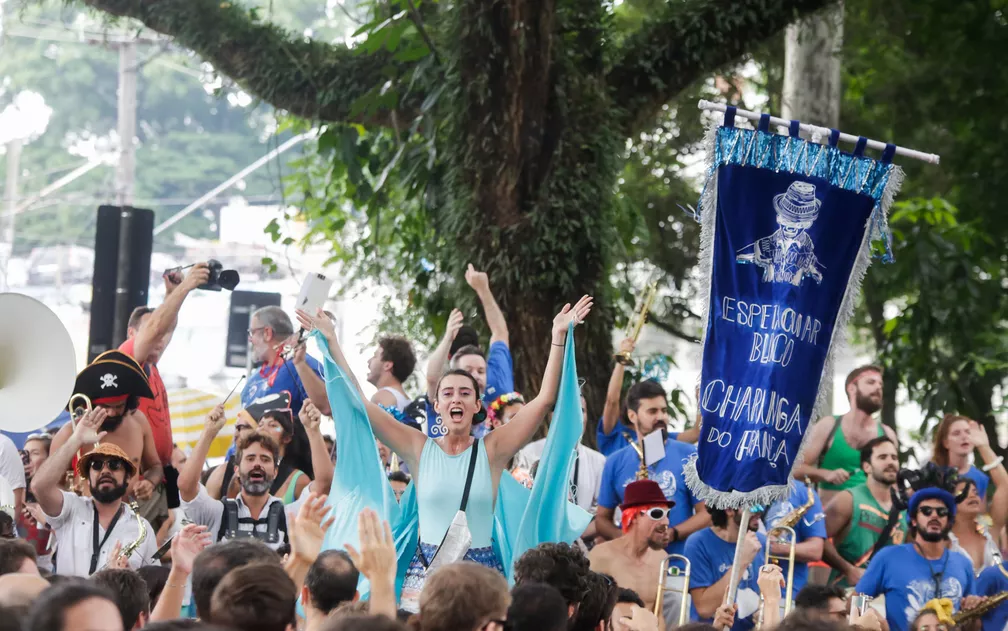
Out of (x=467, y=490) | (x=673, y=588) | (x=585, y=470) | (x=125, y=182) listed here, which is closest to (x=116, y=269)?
(x=585, y=470)

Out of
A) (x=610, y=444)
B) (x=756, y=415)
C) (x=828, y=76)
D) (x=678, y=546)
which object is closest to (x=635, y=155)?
(x=828, y=76)

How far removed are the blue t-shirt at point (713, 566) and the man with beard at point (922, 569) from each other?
2.51ft

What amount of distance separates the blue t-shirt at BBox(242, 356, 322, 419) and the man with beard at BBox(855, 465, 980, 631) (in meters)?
3.54

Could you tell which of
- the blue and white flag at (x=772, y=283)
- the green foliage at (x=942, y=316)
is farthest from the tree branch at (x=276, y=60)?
the green foliage at (x=942, y=316)

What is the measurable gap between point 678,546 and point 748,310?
1815 mm

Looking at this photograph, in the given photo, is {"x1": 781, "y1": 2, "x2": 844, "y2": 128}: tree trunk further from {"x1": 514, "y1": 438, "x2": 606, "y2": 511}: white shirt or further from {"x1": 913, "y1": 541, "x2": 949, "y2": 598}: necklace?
{"x1": 913, "y1": 541, "x2": 949, "y2": 598}: necklace

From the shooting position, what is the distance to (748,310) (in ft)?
22.1

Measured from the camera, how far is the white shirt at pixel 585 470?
28.0ft

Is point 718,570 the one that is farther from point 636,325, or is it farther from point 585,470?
point 636,325

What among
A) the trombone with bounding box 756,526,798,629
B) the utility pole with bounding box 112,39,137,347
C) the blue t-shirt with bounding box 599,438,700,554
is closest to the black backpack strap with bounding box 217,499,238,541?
the blue t-shirt with bounding box 599,438,700,554

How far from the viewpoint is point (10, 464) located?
776 cm

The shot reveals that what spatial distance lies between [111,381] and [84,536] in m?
1.08

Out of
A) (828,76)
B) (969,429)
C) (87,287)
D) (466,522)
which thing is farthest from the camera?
(87,287)

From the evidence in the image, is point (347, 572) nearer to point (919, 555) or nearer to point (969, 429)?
point (919, 555)
